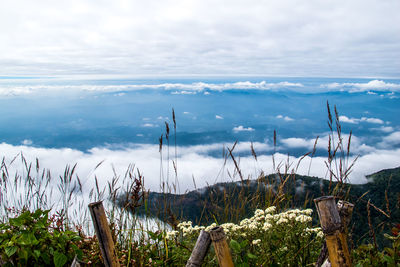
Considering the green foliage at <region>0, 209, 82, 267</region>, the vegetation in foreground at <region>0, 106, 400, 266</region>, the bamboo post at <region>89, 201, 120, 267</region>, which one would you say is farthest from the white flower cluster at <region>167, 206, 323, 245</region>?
the green foliage at <region>0, 209, 82, 267</region>

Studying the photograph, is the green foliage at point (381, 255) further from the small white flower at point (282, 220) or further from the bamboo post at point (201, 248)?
the bamboo post at point (201, 248)

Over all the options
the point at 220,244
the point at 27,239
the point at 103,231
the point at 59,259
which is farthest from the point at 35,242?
the point at 220,244

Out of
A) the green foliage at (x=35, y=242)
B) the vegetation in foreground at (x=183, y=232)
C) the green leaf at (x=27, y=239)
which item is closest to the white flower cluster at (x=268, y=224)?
the vegetation in foreground at (x=183, y=232)

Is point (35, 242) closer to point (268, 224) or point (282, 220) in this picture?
point (268, 224)

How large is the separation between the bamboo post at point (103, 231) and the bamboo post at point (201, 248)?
52 cm

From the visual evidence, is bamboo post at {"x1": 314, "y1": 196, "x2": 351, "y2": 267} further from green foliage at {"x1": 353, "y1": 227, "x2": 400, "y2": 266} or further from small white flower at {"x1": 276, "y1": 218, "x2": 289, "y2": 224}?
small white flower at {"x1": 276, "y1": 218, "x2": 289, "y2": 224}

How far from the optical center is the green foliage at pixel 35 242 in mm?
1931

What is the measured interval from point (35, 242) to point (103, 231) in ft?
1.84

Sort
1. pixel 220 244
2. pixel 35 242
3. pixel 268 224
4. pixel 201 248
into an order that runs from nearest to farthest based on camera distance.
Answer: pixel 220 244 → pixel 201 248 → pixel 35 242 → pixel 268 224

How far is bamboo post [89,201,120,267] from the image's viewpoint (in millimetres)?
1709

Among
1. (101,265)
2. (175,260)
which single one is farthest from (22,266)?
(175,260)

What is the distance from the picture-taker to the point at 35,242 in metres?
1.91

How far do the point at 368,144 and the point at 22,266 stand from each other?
7843 inches

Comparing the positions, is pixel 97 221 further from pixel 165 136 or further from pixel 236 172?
pixel 236 172
